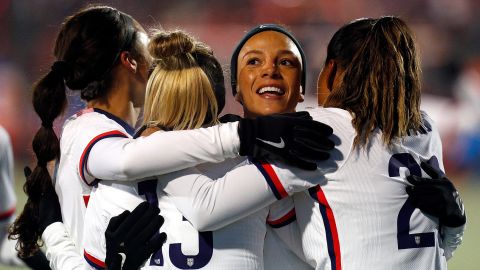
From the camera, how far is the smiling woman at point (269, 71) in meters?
3.17

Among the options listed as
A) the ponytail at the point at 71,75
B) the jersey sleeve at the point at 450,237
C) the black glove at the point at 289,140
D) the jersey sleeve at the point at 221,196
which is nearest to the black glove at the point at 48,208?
the ponytail at the point at 71,75

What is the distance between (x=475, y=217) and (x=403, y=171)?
799 cm

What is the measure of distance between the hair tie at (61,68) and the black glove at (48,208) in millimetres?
433

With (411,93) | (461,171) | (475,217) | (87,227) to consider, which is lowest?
(461,171)

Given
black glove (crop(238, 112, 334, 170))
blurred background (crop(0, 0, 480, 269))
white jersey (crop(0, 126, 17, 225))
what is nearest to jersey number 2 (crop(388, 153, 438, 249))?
black glove (crop(238, 112, 334, 170))

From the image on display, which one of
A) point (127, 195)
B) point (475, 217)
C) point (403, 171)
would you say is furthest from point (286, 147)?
point (475, 217)

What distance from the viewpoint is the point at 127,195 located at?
283cm

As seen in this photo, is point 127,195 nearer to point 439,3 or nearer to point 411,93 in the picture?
point 411,93

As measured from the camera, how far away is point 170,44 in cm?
292

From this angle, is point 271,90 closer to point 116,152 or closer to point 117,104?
point 117,104

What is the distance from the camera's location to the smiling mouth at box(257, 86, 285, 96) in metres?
3.17

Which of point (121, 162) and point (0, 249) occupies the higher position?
point (121, 162)

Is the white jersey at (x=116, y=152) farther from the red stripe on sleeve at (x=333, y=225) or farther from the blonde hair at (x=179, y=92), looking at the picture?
the red stripe on sleeve at (x=333, y=225)

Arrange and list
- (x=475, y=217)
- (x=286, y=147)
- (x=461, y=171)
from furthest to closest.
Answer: (x=461, y=171), (x=475, y=217), (x=286, y=147)
